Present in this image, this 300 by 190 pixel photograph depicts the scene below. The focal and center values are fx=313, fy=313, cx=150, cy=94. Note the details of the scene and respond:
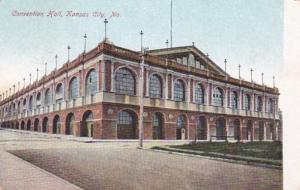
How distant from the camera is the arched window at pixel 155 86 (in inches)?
107

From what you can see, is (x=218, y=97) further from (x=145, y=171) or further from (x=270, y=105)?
(x=145, y=171)

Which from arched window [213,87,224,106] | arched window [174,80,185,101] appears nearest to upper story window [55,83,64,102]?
arched window [174,80,185,101]

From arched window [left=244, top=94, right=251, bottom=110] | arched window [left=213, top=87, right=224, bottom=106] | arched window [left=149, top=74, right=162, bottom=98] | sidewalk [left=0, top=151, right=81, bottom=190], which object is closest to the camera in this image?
sidewalk [left=0, top=151, right=81, bottom=190]

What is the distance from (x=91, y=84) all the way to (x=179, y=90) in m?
0.77

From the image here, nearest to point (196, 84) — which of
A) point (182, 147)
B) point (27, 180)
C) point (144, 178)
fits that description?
point (182, 147)

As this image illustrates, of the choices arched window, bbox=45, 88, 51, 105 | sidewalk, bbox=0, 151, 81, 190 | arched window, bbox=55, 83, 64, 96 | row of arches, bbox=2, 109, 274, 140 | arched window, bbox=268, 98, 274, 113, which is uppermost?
arched window, bbox=55, 83, 64, 96

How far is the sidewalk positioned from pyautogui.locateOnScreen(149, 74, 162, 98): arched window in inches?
41.1

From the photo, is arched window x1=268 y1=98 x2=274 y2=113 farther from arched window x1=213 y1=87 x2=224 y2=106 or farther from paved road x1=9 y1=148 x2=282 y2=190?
paved road x1=9 y1=148 x2=282 y2=190

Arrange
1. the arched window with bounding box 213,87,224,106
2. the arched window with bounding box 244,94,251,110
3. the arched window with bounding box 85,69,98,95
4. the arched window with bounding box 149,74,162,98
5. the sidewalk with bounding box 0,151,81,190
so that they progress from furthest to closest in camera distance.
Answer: the arched window with bounding box 244,94,251,110
the arched window with bounding box 213,87,224,106
the arched window with bounding box 149,74,162,98
the arched window with bounding box 85,69,98,95
the sidewalk with bounding box 0,151,81,190

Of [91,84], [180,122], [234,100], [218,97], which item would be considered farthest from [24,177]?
[234,100]

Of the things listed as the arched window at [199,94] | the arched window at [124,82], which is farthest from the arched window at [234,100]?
the arched window at [124,82]

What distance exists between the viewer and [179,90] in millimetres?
2787

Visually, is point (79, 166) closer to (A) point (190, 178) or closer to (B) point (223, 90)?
(A) point (190, 178)

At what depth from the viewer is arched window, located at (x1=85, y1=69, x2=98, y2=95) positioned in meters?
2.56
